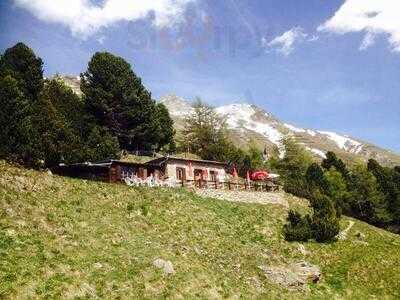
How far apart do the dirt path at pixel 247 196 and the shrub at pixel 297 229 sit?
764 centimetres

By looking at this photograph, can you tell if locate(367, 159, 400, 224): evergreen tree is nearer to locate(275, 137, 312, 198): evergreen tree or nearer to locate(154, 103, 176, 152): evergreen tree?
locate(275, 137, 312, 198): evergreen tree

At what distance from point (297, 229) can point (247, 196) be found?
10.4 meters

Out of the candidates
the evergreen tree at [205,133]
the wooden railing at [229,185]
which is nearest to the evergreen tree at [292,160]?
the evergreen tree at [205,133]

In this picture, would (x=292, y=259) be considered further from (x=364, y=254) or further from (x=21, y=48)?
(x=21, y=48)

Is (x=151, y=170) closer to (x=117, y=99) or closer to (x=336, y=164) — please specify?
(x=117, y=99)

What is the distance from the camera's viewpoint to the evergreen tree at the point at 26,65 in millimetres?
74188

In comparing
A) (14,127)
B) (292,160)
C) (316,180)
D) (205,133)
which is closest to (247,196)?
(14,127)

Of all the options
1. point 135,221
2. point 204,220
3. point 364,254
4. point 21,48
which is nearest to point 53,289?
point 135,221

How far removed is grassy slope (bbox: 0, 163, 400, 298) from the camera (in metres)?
29.4

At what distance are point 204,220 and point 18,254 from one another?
2038cm

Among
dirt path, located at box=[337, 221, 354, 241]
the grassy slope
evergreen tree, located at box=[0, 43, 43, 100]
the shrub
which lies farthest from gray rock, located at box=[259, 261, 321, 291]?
evergreen tree, located at box=[0, 43, 43, 100]

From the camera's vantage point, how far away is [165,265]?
111 ft

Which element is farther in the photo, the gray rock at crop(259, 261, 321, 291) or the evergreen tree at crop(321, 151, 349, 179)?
the evergreen tree at crop(321, 151, 349, 179)

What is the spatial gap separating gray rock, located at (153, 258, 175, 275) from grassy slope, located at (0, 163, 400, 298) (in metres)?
0.47
